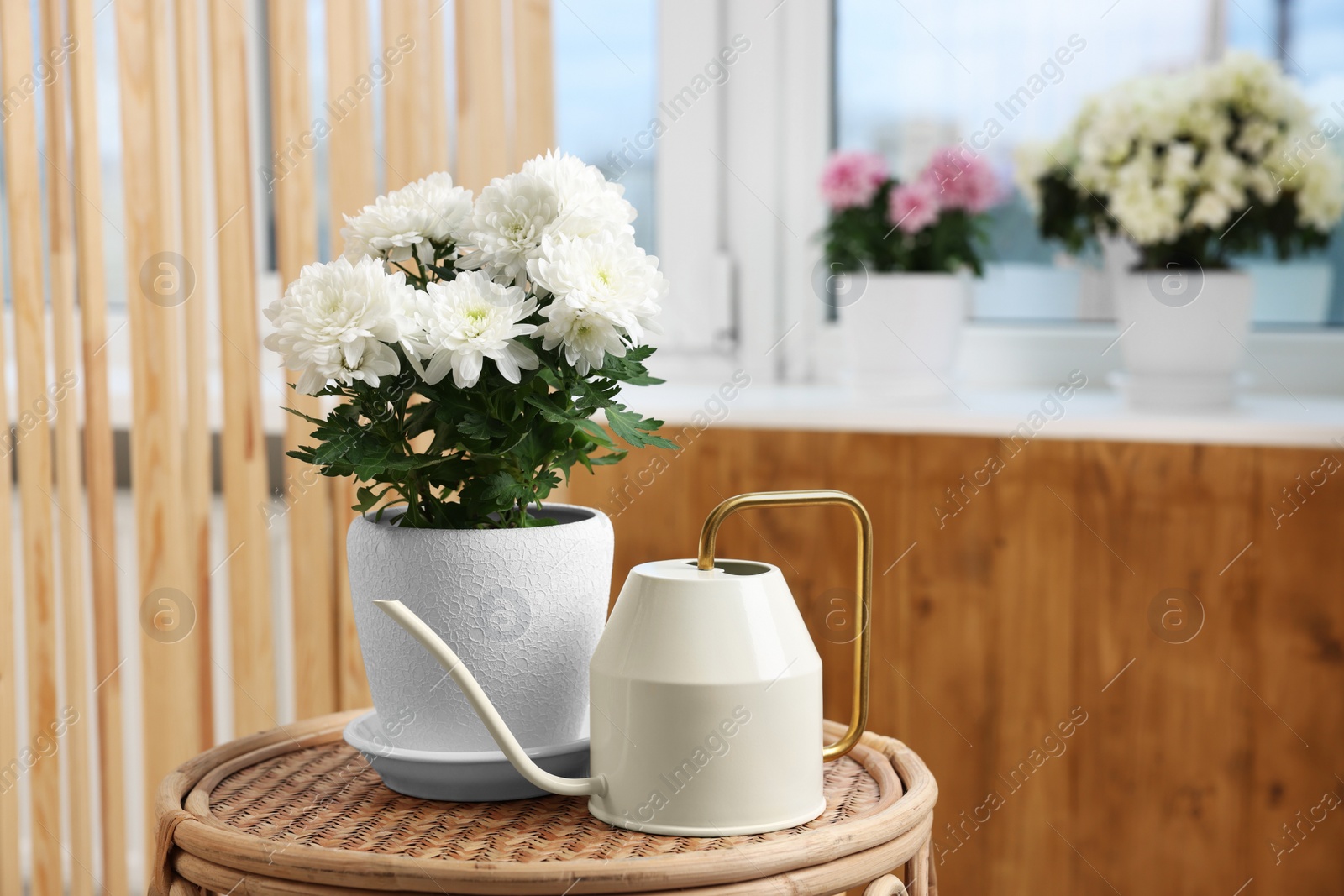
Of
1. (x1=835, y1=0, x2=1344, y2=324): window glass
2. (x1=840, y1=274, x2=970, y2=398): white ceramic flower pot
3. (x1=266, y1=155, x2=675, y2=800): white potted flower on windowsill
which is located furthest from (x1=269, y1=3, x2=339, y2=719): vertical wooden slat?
(x1=835, y1=0, x2=1344, y2=324): window glass

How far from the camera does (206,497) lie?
1.27 metres

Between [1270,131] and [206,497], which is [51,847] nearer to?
[206,497]

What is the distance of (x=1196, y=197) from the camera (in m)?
1.38

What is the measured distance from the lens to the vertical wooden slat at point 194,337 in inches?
47.8

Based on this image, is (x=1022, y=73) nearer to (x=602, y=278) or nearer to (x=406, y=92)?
(x=406, y=92)

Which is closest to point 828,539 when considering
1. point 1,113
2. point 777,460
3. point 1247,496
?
point 777,460

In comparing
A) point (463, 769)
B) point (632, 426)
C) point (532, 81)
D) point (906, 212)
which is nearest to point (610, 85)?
point (532, 81)

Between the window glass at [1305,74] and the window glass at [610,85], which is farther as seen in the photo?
the window glass at [610,85]

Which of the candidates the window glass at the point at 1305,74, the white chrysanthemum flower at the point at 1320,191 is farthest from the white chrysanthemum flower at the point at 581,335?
the window glass at the point at 1305,74

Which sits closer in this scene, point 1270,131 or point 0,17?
point 0,17

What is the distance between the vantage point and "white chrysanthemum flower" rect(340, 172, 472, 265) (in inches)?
29.5

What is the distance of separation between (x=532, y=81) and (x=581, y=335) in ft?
2.57

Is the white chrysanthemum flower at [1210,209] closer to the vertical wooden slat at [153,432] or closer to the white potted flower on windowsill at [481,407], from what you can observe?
the white potted flower on windowsill at [481,407]

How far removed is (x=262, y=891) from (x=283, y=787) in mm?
139
